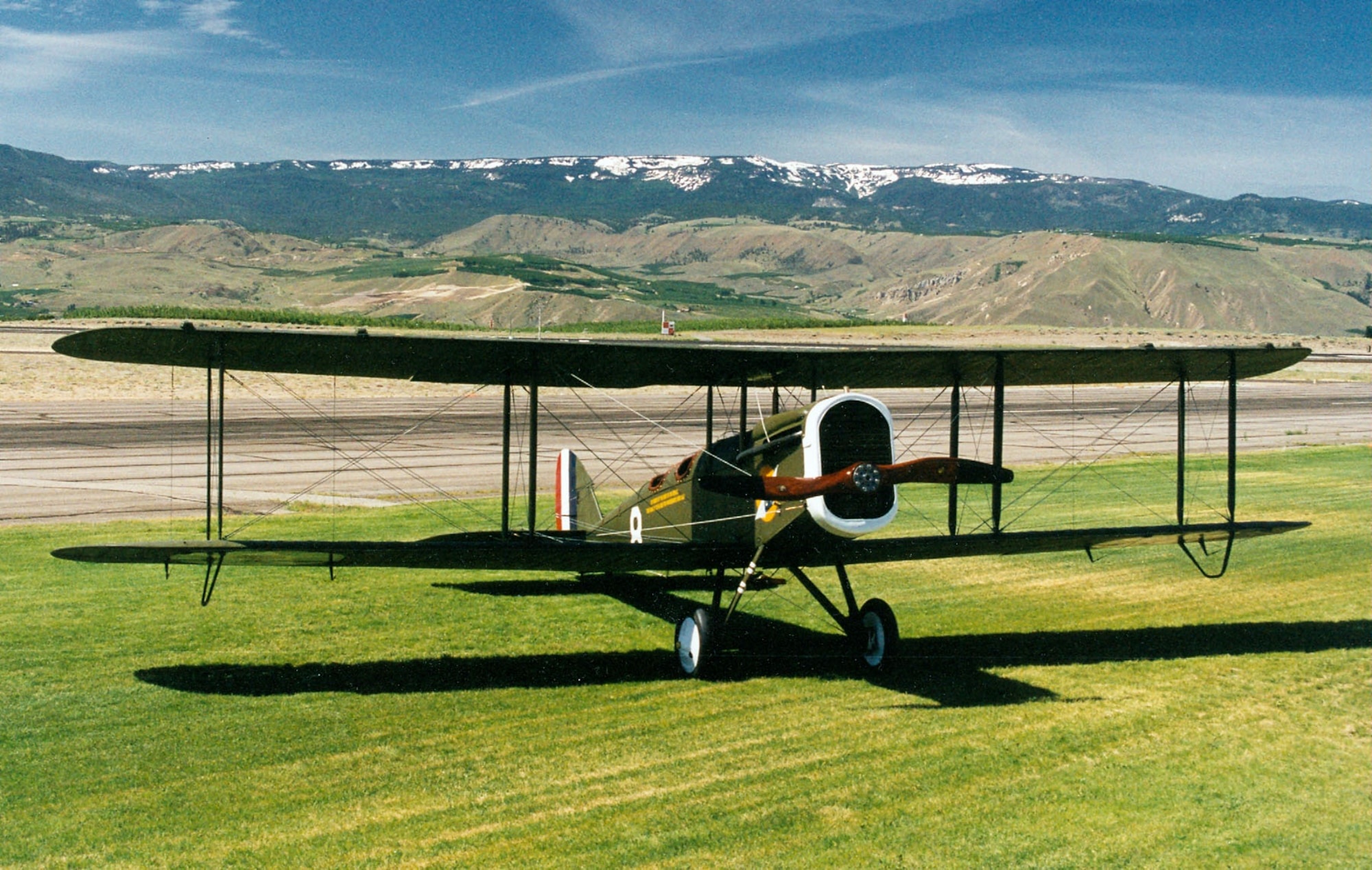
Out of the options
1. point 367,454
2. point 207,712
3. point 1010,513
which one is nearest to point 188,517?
point 367,454

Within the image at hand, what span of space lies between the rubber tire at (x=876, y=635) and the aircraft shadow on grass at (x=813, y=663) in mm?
121

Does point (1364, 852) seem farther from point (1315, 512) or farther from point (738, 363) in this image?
point (1315, 512)

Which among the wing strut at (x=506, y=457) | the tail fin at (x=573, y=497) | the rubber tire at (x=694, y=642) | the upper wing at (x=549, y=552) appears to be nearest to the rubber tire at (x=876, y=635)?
the upper wing at (x=549, y=552)

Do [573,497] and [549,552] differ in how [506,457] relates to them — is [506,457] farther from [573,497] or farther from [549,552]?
[573,497]

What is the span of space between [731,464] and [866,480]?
1.88 meters

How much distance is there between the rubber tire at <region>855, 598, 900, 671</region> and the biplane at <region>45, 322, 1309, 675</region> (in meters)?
0.02

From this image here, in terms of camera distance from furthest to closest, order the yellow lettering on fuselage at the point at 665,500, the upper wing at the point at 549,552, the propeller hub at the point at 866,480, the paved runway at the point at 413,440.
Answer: the paved runway at the point at 413,440
the yellow lettering on fuselage at the point at 665,500
the upper wing at the point at 549,552
the propeller hub at the point at 866,480

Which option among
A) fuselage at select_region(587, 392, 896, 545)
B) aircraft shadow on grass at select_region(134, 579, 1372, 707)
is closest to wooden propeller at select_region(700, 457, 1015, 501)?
fuselage at select_region(587, 392, 896, 545)

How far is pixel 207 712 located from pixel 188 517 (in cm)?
1259

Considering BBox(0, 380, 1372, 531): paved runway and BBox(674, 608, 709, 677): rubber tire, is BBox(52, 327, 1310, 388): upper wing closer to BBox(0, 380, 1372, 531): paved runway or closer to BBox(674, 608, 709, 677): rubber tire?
BBox(0, 380, 1372, 531): paved runway

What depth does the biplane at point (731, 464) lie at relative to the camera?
962 centimetres

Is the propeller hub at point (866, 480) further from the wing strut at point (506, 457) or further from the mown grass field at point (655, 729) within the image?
the wing strut at point (506, 457)

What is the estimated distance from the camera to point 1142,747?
28.1ft

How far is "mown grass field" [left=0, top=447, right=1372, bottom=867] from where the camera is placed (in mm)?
6758
